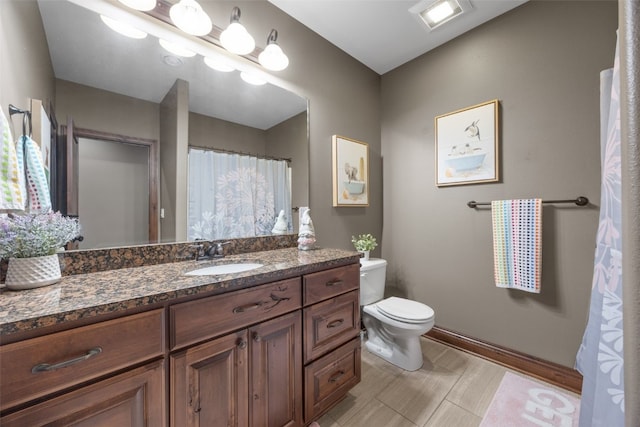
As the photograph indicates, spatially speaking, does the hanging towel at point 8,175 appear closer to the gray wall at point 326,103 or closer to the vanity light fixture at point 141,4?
the vanity light fixture at point 141,4

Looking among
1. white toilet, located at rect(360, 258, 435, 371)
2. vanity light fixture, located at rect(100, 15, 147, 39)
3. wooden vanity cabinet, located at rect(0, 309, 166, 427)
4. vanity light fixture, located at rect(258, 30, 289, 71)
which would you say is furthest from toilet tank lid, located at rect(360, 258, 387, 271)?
vanity light fixture, located at rect(100, 15, 147, 39)

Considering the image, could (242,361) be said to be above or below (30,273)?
below

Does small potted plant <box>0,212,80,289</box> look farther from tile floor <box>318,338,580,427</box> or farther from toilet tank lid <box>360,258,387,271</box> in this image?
toilet tank lid <box>360,258,387,271</box>

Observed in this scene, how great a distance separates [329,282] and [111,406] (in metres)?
0.92

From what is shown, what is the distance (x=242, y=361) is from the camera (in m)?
1.01

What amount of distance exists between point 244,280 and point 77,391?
522mm

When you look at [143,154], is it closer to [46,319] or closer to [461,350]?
[46,319]

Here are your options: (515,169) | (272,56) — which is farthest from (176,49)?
(515,169)

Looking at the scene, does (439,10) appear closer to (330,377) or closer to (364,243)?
(364,243)

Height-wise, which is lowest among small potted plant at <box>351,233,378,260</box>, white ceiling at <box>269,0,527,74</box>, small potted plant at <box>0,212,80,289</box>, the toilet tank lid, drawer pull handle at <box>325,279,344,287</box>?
the toilet tank lid

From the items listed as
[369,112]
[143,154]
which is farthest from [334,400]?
[369,112]

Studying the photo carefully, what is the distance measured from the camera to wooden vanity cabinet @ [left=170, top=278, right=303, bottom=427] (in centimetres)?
87

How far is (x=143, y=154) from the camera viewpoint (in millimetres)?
1290

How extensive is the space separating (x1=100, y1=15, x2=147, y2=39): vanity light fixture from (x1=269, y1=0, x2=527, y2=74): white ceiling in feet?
3.19
